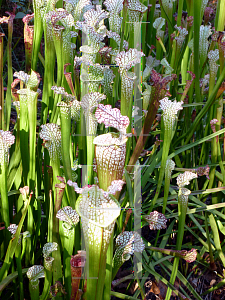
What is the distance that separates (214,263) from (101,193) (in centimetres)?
74

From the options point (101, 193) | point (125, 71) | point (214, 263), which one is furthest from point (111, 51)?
point (214, 263)

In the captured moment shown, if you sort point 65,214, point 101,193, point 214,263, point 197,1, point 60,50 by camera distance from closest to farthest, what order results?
point 101,193, point 65,214, point 60,50, point 197,1, point 214,263

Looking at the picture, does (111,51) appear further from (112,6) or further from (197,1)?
(197,1)

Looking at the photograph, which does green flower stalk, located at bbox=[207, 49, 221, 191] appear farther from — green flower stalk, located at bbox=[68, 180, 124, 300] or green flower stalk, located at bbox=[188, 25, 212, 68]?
green flower stalk, located at bbox=[68, 180, 124, 300]

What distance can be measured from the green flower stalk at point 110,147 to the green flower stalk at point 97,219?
23 mm

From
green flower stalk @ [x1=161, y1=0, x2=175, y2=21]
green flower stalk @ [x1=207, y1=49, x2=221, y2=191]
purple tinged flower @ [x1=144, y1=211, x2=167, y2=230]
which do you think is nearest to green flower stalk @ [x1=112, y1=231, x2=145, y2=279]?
purple tinged flower @ [x1=144, y1=211, x2=167, y2=230]

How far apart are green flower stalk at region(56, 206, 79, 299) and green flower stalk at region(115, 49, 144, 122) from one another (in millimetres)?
226

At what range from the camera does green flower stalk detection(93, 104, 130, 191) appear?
0.38 m

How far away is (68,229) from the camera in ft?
1.77

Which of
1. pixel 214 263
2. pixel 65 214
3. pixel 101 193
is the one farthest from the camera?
pixel 214 263

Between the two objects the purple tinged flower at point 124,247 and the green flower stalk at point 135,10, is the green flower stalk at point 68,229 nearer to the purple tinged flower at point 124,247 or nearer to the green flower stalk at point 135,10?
the purple tinged flower at point 124,247

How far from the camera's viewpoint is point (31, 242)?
70 centimetres

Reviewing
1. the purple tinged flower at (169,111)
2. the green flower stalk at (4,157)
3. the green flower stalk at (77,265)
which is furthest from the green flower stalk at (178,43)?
the green flower stalk at (77,265)

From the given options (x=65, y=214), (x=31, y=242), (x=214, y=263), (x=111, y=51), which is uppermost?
(x=111, y=51)
